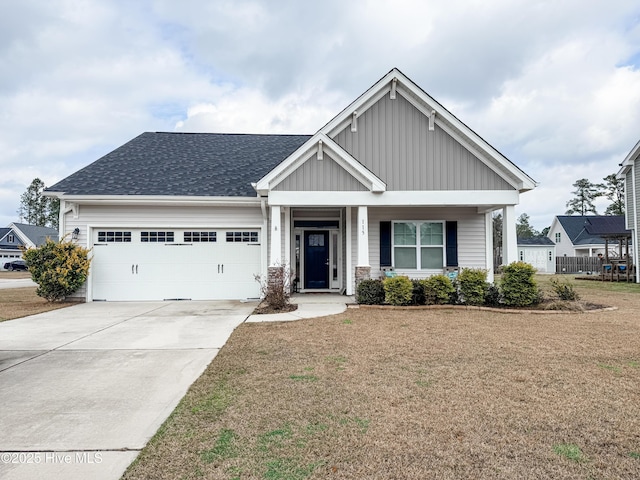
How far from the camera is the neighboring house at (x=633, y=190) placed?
62.5ft

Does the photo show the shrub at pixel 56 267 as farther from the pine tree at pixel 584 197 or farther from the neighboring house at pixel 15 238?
the pine tree at pixel 584 197

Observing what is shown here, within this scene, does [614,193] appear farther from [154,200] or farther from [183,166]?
[154,200]

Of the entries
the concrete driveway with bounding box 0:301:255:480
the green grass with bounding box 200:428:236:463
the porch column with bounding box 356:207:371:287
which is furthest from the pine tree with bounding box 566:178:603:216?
the green grass with bounding box 200:428:236:463

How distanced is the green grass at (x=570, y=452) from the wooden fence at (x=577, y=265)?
33.7 meters

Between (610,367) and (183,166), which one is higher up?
(183,166)

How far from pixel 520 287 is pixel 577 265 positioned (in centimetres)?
2677

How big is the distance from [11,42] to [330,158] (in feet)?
35.1

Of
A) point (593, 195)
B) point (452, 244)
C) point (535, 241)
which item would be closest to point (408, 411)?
point (452, 244)

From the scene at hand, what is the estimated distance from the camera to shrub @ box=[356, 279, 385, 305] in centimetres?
1033

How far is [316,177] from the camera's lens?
35.5ft

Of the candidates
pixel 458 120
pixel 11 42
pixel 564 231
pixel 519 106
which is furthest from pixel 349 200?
pixel 564 231

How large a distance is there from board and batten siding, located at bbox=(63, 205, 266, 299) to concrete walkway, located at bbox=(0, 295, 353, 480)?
11.6 ft

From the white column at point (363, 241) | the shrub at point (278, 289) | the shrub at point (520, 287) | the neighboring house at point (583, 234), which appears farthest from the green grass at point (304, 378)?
the neighboring house at point (583, 234)

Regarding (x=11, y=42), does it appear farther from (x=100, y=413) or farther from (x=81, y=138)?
(x=100, y=413)
